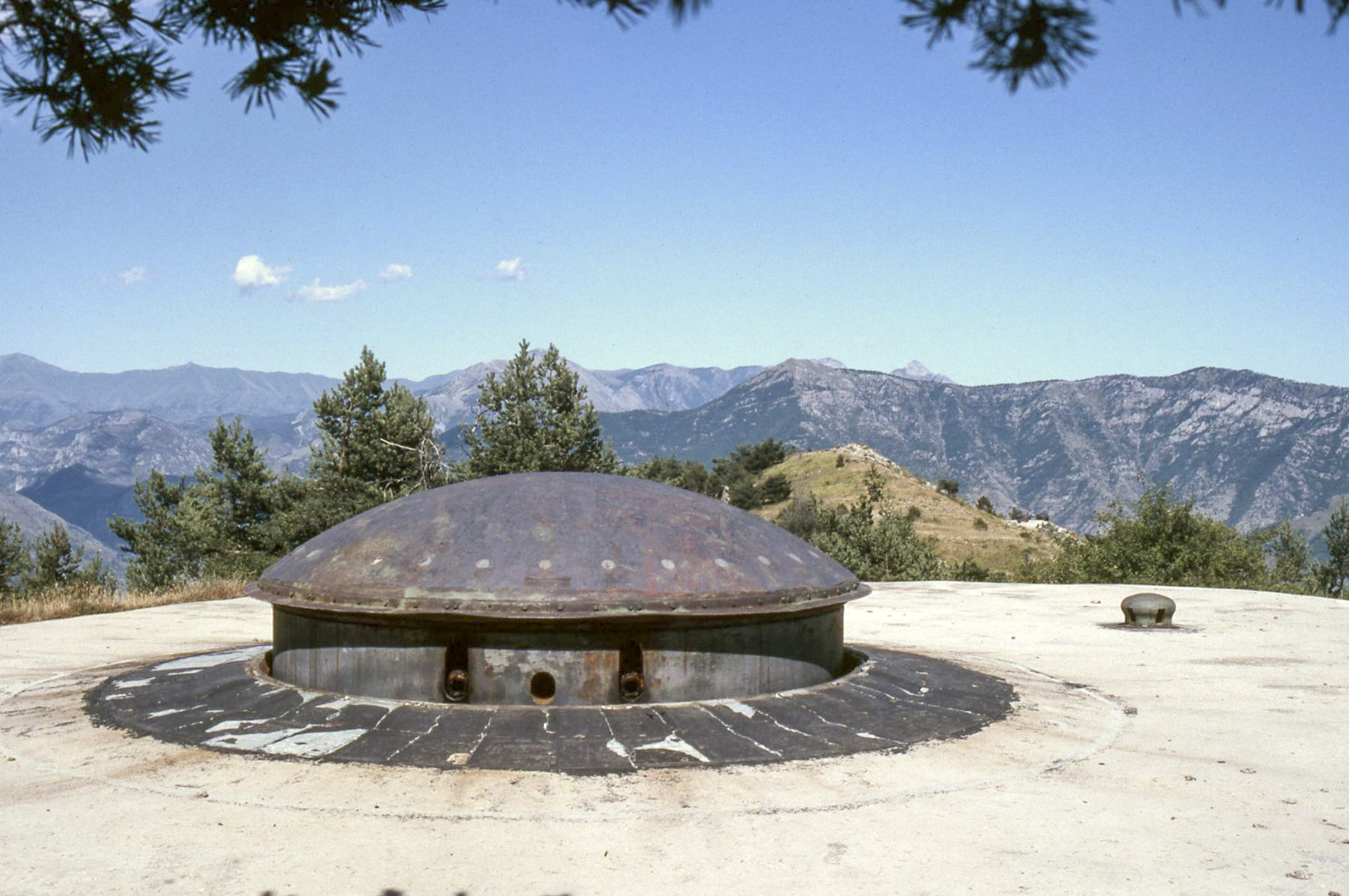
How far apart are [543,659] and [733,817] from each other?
231cm

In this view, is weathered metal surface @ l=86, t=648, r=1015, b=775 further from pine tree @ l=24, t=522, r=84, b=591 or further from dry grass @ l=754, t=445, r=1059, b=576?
dry grass @ l=754, t=445, r=1059, b=576

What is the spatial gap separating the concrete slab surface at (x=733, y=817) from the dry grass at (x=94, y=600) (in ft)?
24.7

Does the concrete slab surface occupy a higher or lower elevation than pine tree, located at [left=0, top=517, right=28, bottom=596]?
higher

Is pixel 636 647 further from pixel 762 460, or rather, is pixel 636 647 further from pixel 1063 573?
pixel 762 460

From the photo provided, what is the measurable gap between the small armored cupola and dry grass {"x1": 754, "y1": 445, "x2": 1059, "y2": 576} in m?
48.1

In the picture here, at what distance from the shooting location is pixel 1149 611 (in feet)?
49.8

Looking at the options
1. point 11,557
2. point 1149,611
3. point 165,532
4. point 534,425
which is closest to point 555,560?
point 1149,611

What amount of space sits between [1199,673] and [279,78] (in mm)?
10915

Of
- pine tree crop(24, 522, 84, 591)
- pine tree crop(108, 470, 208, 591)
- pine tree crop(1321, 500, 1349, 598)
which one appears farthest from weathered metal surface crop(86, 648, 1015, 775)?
pine tree crop(1321, 500, 1349, 598)

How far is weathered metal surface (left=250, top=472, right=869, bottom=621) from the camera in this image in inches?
311

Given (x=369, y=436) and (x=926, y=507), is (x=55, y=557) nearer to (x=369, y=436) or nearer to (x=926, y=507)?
(x=369, y=436)

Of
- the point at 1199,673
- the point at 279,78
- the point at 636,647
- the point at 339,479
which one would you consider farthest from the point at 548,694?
the point at 339,479

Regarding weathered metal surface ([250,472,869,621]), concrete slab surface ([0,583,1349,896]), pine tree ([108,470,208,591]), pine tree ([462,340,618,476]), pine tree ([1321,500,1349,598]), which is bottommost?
pine tree ([1321,500,1349,598])

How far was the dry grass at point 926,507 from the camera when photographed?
211 feet
